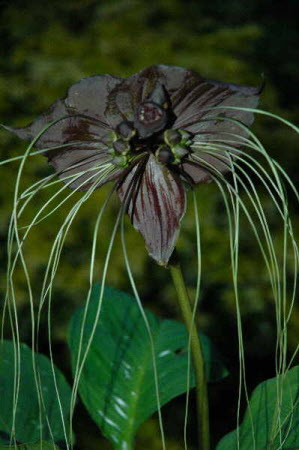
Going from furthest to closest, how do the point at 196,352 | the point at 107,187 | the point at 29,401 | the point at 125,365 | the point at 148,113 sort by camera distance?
1. the point at 107,187
2. the point at 125,365
3. the point at 29,401
4. the point at 196,352
5. the point at 148,113

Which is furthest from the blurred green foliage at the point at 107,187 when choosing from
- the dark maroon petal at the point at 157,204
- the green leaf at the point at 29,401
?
the dark maroon petal at the point at 157,204

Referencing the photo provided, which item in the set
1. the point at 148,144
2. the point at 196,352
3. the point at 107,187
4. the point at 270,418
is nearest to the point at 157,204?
the point at 148,144

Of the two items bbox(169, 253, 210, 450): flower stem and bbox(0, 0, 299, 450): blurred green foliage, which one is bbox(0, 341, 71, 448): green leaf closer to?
bbox(169, 253, 210, 450): flower stem

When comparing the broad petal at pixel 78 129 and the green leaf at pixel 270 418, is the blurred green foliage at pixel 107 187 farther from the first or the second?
the broad petal at pixel 78 129

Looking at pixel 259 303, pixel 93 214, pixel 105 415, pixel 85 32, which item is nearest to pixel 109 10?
pixel 85 32

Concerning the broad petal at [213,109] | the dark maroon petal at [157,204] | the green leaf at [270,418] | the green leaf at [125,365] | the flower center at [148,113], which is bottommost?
the green leaf at [270,418]

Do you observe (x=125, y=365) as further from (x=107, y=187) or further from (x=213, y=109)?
(x=107, y=187)

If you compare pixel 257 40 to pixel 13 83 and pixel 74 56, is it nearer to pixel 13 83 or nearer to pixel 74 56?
pixel 74 56
